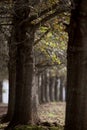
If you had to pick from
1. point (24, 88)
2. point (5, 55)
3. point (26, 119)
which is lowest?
point (26, 119)

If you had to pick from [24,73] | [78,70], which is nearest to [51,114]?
[24,73]

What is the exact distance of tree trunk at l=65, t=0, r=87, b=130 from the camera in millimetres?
11188

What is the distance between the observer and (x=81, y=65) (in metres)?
11.2

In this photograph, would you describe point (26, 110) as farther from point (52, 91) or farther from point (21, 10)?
point (52, 91)

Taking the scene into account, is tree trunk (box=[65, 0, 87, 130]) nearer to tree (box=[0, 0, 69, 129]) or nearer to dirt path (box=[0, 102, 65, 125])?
tree (box=[0, 0, 69, 129])

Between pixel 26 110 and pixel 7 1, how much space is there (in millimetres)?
4309

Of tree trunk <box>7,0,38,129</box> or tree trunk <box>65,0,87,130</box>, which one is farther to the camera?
tree trunk <box>7,0,38,129</box>

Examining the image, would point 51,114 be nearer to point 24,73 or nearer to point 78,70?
point 24,73

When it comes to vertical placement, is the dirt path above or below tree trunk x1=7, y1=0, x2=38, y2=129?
below

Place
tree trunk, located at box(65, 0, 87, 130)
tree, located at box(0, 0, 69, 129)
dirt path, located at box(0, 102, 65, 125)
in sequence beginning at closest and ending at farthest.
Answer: tree trunk, located at box(65, 0, 87, 130), tree, located at box(0, 0, 69, 129), dirt path, located at box(0, 102, 65, 125)

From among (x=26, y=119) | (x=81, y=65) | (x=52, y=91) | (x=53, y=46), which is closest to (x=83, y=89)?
(x=81, y=65)

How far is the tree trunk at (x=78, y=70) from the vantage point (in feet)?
36.7

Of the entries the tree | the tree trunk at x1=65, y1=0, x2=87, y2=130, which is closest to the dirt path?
the tree

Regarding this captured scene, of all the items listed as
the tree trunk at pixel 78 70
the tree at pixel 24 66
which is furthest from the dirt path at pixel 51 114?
the tree trunk at pixel 78 70
